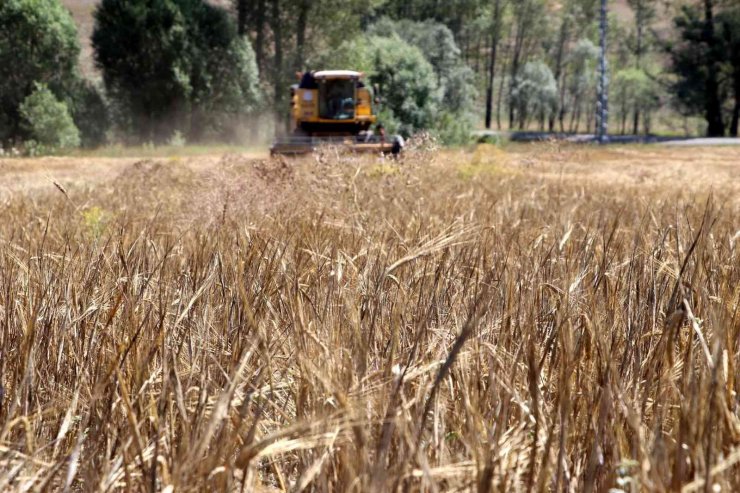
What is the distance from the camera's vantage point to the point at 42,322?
1821mm

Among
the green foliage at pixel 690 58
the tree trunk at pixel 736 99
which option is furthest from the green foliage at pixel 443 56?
the tree trunk at pixel 736 99

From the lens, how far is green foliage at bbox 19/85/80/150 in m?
25.8

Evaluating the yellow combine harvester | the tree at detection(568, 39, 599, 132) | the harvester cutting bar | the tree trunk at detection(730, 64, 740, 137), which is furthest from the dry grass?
the tree at detection(568, 39, 599, 132)

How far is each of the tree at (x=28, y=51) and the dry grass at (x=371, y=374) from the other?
27.8 metres

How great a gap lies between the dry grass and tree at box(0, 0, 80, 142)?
27.8 meters

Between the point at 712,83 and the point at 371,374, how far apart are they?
1930 inches

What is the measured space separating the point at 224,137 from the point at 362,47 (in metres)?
7.05

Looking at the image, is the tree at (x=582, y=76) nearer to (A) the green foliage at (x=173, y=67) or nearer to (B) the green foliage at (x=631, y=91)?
(B) the green foliage at (x=631, y=91)

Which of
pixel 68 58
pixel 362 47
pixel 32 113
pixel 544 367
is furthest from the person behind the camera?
pixel 362 47

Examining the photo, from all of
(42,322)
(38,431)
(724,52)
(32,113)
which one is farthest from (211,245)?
(724,52)

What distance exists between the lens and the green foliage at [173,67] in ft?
105

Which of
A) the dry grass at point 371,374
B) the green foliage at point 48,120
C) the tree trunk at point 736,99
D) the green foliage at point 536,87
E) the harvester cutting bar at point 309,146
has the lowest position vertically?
the dry grass at point 371,374

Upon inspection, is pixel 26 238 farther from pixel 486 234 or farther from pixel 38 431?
pixel 38 431

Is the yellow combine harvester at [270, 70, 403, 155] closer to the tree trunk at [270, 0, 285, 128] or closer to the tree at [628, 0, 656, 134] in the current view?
the tree trunk at [270, 0, 285, 128]
